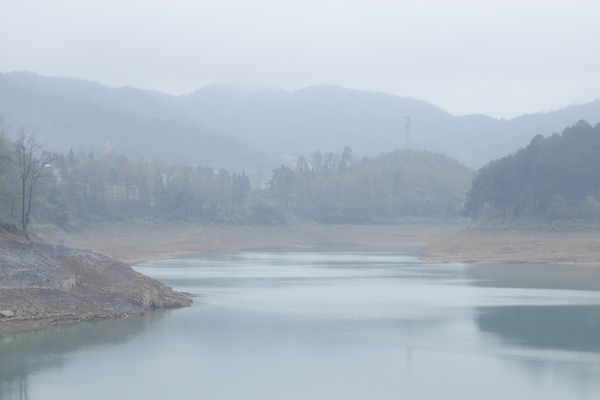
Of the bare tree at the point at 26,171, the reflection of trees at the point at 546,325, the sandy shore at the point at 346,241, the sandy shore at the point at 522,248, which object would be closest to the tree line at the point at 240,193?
the sandy shore at the point at 346,241

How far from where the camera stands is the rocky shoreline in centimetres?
2680

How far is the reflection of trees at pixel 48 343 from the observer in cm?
2033

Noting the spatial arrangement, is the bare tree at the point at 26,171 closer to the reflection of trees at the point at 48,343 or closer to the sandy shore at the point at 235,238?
the reflection of trees at the point at 48,343

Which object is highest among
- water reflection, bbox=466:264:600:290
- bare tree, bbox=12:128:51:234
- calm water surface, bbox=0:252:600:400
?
bare tree, bbox=12:128:51:234

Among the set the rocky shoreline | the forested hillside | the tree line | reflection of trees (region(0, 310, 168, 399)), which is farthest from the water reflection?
the tree line

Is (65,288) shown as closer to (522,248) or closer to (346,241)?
(522,248)

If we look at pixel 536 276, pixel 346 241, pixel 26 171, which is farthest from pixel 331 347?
pixel 346 241

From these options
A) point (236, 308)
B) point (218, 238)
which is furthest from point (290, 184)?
point (236, 308)

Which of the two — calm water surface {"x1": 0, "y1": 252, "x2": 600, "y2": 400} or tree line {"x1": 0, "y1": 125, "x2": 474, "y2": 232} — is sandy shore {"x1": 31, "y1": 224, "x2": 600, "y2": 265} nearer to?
tree line {"x1": 0, "y1": 125, "x2": 474, "y2": 232}

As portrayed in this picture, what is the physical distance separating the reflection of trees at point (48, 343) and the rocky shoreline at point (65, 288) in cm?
67

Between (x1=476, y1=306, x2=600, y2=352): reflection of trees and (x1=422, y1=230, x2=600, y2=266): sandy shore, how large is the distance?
2392cm

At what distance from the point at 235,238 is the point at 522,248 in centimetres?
3854

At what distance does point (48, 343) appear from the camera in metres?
24.7

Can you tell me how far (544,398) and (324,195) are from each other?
96584 millimetres
